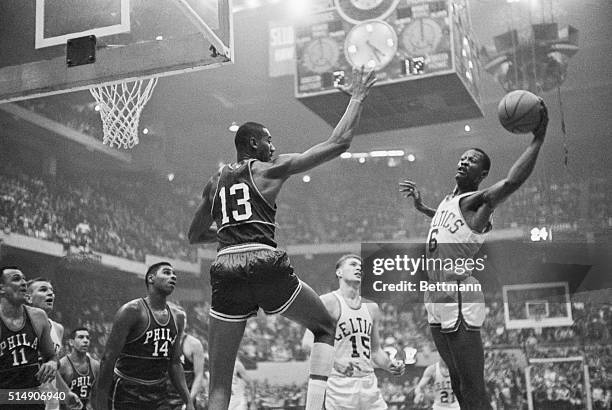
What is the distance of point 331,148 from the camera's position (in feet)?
13.5

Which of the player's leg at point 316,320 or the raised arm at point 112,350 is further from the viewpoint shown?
the raised arm at point 112,350

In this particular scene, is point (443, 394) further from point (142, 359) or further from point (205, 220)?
point (205, 220)

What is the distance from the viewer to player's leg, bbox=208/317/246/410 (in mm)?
4070

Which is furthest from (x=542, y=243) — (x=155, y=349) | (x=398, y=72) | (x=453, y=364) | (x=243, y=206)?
(x=243, y=206)

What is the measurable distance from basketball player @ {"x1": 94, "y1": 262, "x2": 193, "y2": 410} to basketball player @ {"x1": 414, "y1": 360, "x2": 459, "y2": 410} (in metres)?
2.64

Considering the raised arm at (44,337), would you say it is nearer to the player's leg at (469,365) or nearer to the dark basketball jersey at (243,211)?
the dark basketball jersey at (243,211)

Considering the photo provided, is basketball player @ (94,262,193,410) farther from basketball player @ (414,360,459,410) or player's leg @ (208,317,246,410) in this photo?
basketball player @ (414,360,459,410)

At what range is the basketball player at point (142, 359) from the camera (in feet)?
18.2

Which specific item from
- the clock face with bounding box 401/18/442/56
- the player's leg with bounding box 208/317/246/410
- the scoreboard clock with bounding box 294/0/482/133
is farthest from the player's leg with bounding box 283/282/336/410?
the clock face with bounding box 401/18/442/56

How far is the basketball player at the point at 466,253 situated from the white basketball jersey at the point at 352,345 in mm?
1123

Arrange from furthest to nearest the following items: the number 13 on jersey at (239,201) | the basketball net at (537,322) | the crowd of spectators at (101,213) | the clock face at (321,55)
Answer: the crowd of spectators at (101,213), the clock face at (321,55), the basketball net at (537,322), the number 13 on jersey at (239,201)

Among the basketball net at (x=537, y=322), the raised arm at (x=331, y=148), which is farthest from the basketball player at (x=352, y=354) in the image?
the basketball net at (x=537, y=322)

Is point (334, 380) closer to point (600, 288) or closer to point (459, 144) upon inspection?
point (600, 288)

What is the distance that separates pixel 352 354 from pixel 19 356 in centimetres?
280
